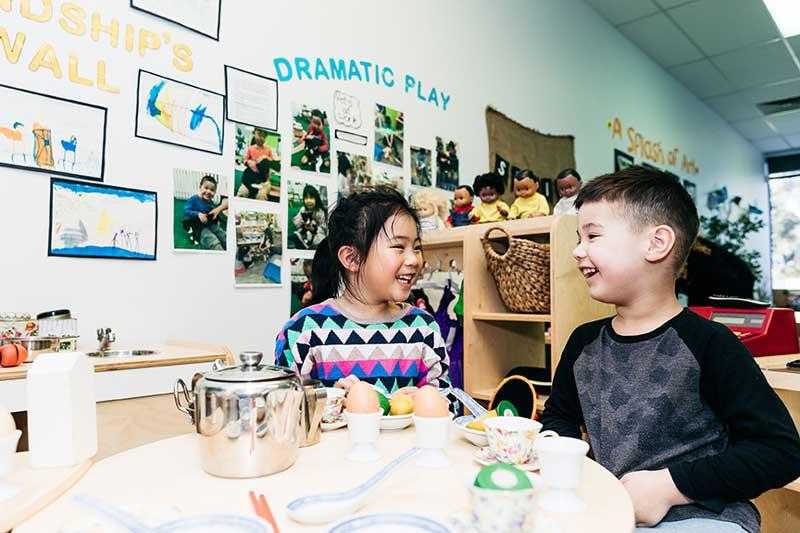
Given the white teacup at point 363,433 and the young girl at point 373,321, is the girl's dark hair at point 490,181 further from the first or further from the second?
the white teacup at point 363,433

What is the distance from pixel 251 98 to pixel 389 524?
1817mm

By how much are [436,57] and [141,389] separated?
2183 mm

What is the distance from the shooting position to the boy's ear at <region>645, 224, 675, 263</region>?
3.77 ft

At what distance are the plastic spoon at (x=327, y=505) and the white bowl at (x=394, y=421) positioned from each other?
324 millimetres

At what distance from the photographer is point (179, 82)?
191cm

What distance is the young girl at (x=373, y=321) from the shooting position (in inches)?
60.5

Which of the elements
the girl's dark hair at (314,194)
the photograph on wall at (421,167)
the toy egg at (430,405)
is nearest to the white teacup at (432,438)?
the toy egg at (430,405)

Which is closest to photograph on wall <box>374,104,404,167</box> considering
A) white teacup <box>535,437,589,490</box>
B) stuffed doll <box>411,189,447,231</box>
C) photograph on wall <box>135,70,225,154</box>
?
stuffed doll <box>411,189,447,231</box>

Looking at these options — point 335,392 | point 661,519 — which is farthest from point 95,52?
point 661,519

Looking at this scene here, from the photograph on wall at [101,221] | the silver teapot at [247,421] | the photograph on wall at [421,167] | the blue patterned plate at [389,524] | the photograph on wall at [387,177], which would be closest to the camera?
the blue patterned plate at [389,524]

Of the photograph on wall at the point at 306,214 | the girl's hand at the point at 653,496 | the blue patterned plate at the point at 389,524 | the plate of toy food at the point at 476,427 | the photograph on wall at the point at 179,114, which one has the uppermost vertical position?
the photograph on wall at the point at 179,114

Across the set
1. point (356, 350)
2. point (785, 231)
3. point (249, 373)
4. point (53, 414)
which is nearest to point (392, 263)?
point (356, 350)

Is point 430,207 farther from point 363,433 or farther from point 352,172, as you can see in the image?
point 363,433

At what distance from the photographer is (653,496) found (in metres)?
0.93
